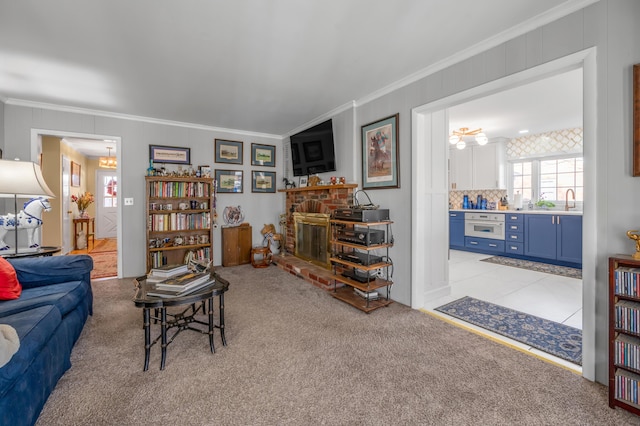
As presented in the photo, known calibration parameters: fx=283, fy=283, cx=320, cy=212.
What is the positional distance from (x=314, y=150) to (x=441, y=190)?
195cm

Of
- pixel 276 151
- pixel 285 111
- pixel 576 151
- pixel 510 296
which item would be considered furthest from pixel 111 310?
pixel 576 151

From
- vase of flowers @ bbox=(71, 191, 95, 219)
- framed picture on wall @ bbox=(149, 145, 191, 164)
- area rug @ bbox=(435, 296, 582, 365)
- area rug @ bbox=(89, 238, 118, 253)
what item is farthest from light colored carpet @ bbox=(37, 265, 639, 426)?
vase of flowers @ bbox=(71, 191, 95, 219)

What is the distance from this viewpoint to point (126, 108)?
12.3 feet

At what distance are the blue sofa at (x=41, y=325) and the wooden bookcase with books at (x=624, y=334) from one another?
2.89m

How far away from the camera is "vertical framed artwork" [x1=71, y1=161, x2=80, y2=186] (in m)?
6.21

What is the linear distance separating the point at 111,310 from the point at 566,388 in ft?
12.4

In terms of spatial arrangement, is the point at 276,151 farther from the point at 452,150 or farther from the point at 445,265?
the point at 452,150

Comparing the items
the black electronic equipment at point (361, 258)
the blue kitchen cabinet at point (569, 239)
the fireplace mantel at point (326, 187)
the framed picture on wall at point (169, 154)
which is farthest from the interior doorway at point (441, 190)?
the framed picture on wall at point (169, 154)

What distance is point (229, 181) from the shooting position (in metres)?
4.85

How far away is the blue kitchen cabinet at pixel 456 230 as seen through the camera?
6.00m

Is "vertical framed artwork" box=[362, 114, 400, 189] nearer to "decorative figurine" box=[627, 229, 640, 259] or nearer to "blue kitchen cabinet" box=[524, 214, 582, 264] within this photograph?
"decorative figurine" box=[627, 229, 640, 259]

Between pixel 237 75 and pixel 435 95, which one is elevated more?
pixel 237 75

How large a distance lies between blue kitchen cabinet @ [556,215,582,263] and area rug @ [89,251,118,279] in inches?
273

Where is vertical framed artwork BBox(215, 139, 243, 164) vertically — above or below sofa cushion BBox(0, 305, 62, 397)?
above
